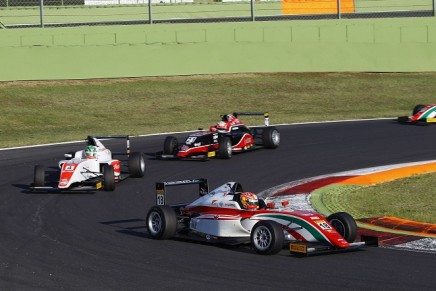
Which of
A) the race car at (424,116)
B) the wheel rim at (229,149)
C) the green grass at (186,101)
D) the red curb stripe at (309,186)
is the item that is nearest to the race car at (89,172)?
the wheel rim at (229,149)

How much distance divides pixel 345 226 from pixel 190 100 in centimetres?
2334

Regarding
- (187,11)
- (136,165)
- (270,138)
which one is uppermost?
(187,11)

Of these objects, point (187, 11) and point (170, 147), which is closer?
point (170, 147)

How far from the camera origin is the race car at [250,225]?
14930mm

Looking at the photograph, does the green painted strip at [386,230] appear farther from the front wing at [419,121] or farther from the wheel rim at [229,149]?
the front wing at [419,121]

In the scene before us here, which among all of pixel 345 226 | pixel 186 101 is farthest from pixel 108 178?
pixel 186 101

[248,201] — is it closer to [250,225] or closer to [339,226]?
[250,225]

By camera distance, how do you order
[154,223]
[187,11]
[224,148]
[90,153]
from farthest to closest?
1. [187,11]
2. [224,148]
3. [90,153]
4. [154,223]

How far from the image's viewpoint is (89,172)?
22250 millimetres

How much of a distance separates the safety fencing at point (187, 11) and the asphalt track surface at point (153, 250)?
1414 cm

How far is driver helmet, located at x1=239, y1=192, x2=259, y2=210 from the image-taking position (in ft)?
52.6

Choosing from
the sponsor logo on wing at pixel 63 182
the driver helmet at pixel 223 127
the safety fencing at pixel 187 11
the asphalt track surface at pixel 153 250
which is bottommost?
the asphalt track surface at pixel 153 250

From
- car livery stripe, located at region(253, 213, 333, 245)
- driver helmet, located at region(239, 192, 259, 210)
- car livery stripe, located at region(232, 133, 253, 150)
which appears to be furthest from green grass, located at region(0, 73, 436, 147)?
car livery stripe, located at region(253, 213, 333, 245)

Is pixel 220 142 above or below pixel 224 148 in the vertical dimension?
above
